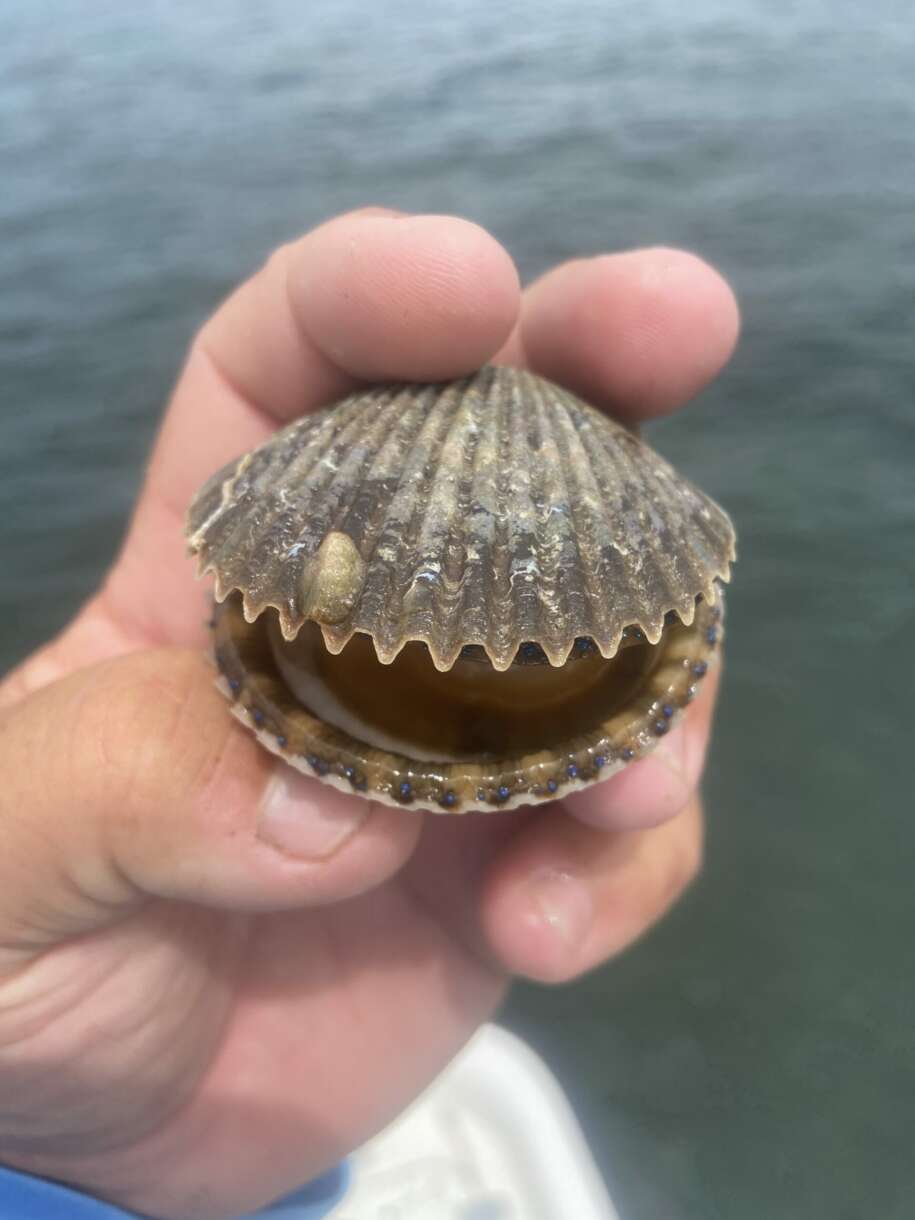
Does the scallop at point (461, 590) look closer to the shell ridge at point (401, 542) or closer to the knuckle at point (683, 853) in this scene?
the shell ridge at point (401, 542)

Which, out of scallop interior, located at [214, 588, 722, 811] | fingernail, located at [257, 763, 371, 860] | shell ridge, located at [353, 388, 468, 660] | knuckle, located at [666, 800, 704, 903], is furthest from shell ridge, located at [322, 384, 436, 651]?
knuckle, located at [666, 800, 704, 903]

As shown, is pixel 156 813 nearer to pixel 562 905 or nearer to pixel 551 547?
pixel 551 547

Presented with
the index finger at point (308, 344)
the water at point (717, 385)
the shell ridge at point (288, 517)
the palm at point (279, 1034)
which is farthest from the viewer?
the water at point (717, 385)

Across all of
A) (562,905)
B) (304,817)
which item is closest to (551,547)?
(304,817)

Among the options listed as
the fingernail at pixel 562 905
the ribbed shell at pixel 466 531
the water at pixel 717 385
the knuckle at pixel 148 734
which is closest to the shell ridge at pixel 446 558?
the ribbed shell at pixel 466 531

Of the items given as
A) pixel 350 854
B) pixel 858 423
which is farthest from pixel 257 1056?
pixel 858 423

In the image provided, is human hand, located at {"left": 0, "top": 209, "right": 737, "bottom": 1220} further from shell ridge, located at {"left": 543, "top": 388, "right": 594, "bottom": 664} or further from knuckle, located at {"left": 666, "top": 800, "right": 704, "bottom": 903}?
shell ridge, located at {"left": 543, "top": 388, "right": 594, "bottom": 664}
